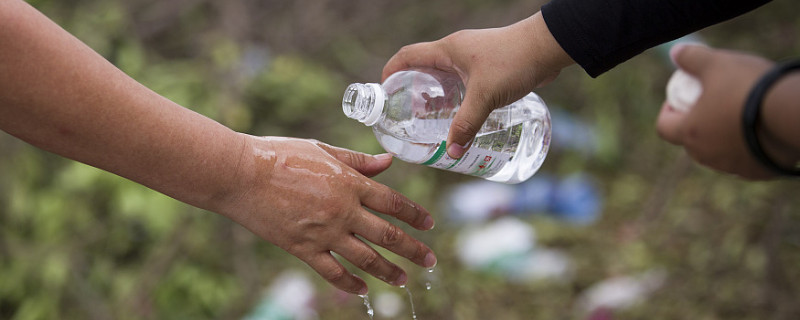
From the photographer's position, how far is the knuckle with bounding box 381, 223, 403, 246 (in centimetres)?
153

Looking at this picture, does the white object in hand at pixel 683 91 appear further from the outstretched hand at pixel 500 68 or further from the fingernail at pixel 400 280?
the fingernail at pixel 400 280

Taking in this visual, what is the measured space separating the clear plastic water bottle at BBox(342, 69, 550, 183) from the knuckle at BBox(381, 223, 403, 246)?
17 cm

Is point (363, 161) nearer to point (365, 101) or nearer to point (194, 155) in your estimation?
point (365, 101)

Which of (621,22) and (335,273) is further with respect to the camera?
(335,273)

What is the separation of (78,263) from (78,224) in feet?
0.61

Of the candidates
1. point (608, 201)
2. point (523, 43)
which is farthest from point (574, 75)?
point (523, 43)

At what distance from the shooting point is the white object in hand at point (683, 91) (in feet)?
3.82

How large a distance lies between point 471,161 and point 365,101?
28 centimetres

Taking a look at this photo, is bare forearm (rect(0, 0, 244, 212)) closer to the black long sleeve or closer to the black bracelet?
the black long sleeve

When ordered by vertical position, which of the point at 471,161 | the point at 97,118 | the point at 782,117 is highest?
the point at 97,118

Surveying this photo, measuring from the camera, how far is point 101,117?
1267mm

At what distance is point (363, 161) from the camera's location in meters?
1.66

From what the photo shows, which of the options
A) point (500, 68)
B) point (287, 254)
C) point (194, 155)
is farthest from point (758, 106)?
point (287, 254)

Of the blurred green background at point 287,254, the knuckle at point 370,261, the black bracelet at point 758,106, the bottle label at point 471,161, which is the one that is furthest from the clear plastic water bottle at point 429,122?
the blurred green background at point 287,254
